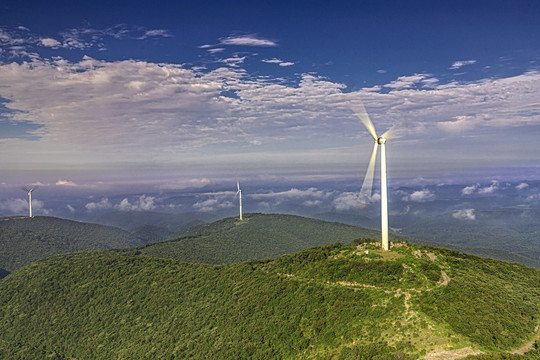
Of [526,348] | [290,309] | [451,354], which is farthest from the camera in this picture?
[290,309]

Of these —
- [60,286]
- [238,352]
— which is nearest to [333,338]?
[238,352]

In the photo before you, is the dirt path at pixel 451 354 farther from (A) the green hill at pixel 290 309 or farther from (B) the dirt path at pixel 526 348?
(B) the dirt path at pixel 526 348

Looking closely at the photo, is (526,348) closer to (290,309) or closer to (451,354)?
(451,354)

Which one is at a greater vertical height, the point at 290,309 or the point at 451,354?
the point at 451,354

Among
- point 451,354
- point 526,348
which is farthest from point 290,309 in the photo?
point 526,348

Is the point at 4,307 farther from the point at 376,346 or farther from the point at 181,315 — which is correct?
the point at 376,346

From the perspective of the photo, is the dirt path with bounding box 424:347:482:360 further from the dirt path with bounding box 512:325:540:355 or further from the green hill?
the dirt path with bounding box 512:325:540:355

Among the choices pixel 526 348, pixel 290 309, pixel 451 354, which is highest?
pixel 451 354

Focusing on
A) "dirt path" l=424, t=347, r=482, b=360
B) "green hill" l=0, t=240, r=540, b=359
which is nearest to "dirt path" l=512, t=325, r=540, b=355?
"green hill" l=0, t=240, r=540, b=359
